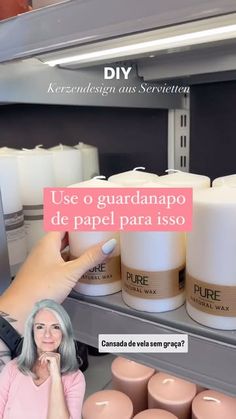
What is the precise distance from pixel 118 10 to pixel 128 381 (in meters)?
0.70

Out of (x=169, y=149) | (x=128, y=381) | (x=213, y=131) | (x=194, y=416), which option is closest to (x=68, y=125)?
(x=169, y=149)

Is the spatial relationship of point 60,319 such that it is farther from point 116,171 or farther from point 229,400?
point 116,171

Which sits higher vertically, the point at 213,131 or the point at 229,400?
the point at 213,131

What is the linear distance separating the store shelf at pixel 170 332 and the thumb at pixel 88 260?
5 centimetres

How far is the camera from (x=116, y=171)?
1.11m

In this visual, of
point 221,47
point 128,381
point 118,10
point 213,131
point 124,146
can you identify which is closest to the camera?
point 118,10

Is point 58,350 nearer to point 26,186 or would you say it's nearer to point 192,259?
point 192,259

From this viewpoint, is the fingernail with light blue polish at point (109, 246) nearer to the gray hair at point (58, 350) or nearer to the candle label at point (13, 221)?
the gray hair at point (58, 350)

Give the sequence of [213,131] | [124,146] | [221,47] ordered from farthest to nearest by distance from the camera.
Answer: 1. [124,146]
2. [213,131]
3. [221,47]

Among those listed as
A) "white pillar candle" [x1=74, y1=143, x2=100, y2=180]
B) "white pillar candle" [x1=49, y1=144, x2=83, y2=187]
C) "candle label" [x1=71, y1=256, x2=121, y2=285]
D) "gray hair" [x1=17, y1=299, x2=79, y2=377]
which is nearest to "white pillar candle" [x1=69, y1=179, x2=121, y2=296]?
"candle label" [x1=71, y1=256, x2=121, y2=285]

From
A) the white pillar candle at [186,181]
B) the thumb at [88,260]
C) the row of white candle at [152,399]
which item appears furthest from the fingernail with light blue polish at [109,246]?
the row of white candle at [152,399]

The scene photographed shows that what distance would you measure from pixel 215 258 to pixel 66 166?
17.6 inches

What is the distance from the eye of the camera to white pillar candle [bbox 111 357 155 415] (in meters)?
0.79

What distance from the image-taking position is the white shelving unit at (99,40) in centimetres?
34
